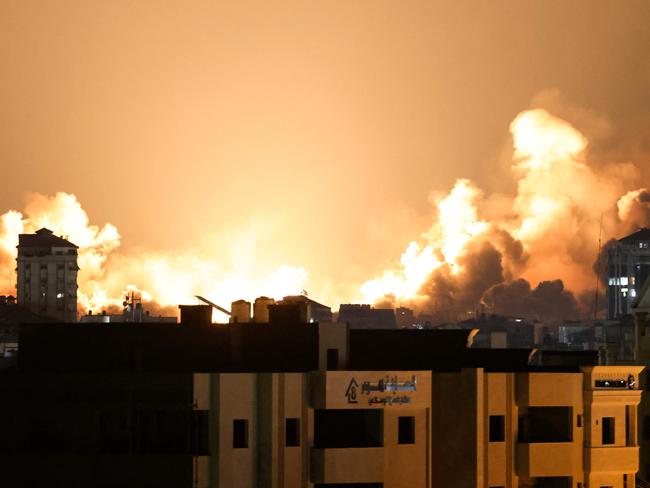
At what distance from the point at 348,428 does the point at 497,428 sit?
6.76m

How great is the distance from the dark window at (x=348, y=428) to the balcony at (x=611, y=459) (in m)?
10.5

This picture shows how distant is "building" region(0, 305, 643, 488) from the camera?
308ft

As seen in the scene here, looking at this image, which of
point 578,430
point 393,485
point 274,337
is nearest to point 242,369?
point 274,337

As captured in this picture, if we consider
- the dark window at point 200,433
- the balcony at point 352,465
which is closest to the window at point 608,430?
the balcony at point 352,465

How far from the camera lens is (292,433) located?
3718 inches

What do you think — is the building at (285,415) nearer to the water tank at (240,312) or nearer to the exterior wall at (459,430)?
the exterior wall at (459,430)

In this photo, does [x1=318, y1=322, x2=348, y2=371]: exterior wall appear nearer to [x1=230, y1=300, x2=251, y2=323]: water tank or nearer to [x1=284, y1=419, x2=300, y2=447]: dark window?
[x1=230, y1=300, x2=251, y2=323]: water tank

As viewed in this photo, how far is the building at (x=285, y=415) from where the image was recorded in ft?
308

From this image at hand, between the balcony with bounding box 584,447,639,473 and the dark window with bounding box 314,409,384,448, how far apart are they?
415 inches

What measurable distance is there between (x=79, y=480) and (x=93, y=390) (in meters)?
4.01

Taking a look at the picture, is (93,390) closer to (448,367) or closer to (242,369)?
(242,369)

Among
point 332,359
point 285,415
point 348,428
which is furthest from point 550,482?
point 285,415

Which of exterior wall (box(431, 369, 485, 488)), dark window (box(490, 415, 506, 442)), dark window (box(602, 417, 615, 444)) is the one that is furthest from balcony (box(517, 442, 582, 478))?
exterior wall (box(431, 369, 485, 488))

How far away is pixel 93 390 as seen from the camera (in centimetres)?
9581
